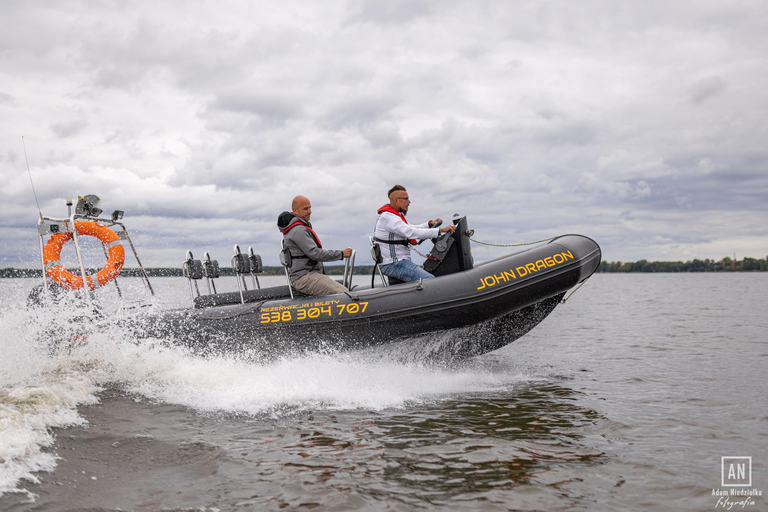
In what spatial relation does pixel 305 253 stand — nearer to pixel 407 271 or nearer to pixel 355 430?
pixel 407 271

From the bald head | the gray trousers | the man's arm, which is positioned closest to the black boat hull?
the gray trousers

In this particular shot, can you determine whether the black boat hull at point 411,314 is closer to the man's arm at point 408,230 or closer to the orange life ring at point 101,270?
the man's arm at point 408,230

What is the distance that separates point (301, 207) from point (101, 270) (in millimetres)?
2942

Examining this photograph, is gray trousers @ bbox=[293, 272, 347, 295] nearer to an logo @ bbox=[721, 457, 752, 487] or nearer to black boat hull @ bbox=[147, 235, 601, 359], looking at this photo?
black boat hull @ bbox=[147, 235, 601, 359]

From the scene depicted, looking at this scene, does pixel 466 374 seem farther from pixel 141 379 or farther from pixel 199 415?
pixel 141 379

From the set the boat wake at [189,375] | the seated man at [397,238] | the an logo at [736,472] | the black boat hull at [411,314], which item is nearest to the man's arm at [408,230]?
the seated man at [397,238]

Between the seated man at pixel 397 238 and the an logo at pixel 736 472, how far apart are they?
11.3 feet

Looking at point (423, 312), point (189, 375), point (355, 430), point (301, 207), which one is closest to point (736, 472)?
point (355, 430)

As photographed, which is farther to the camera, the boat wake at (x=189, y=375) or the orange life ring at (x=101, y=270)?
the orange life ring at (x=101, y=270)

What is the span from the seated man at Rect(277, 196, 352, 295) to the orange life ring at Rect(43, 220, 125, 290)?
254 cm

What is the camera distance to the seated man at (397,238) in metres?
6.34

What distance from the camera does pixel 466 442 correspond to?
13.3 feet

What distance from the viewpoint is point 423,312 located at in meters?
6.06

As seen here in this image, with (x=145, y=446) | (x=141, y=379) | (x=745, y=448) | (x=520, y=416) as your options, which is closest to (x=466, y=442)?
(x=520, y=416)
